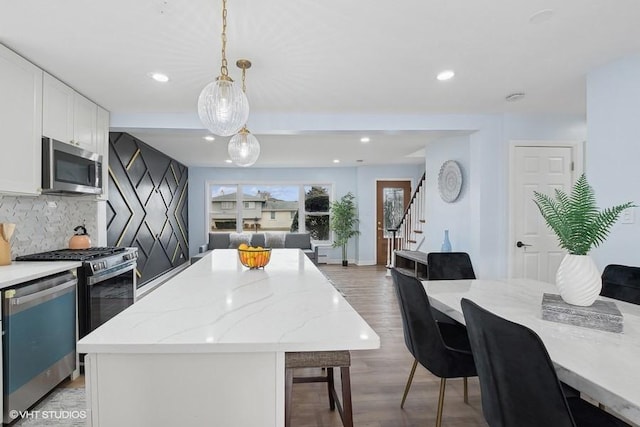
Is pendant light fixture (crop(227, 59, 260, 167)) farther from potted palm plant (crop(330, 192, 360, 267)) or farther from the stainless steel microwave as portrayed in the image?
potted palm plant (crop(330, 192, 360, 267))

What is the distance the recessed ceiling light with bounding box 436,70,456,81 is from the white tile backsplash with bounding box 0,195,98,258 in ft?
11.7

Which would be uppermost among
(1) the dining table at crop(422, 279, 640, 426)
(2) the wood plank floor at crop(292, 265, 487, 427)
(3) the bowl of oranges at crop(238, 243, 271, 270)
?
(3) the bowl of oranges at crop(238, 243, 271, 270)

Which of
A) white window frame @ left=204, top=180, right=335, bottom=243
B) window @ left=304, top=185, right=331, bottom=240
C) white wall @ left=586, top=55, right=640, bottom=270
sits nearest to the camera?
white wall @ left=586, top=55, right=640, bottom=270

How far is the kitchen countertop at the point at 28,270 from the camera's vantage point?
1941 millimetres

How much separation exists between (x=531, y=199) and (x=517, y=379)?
3307 mm

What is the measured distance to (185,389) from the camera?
1061mm

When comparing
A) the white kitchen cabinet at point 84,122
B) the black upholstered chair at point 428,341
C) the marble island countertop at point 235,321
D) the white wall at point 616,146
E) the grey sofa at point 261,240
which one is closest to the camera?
the marble island countertop at point 235,321

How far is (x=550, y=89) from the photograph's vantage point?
302 centimetres

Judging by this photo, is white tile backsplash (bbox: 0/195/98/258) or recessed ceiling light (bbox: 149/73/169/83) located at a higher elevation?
recessed ceiling light (bbox: 149/73/169/83)

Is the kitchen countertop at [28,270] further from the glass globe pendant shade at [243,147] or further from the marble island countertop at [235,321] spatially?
the glass globe pendant shade at [243,147]

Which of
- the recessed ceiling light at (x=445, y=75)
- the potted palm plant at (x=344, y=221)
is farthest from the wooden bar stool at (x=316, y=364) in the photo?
the potted palm plant at (x=344, y=221)

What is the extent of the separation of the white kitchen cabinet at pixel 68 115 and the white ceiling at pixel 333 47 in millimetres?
110

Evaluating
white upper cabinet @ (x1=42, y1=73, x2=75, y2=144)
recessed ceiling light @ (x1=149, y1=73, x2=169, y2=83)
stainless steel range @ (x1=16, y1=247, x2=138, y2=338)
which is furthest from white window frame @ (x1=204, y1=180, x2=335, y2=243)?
recessed ceiling light @ (x1=149, y1=73, x2=169, y2=83)

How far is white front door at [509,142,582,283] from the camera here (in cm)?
378
